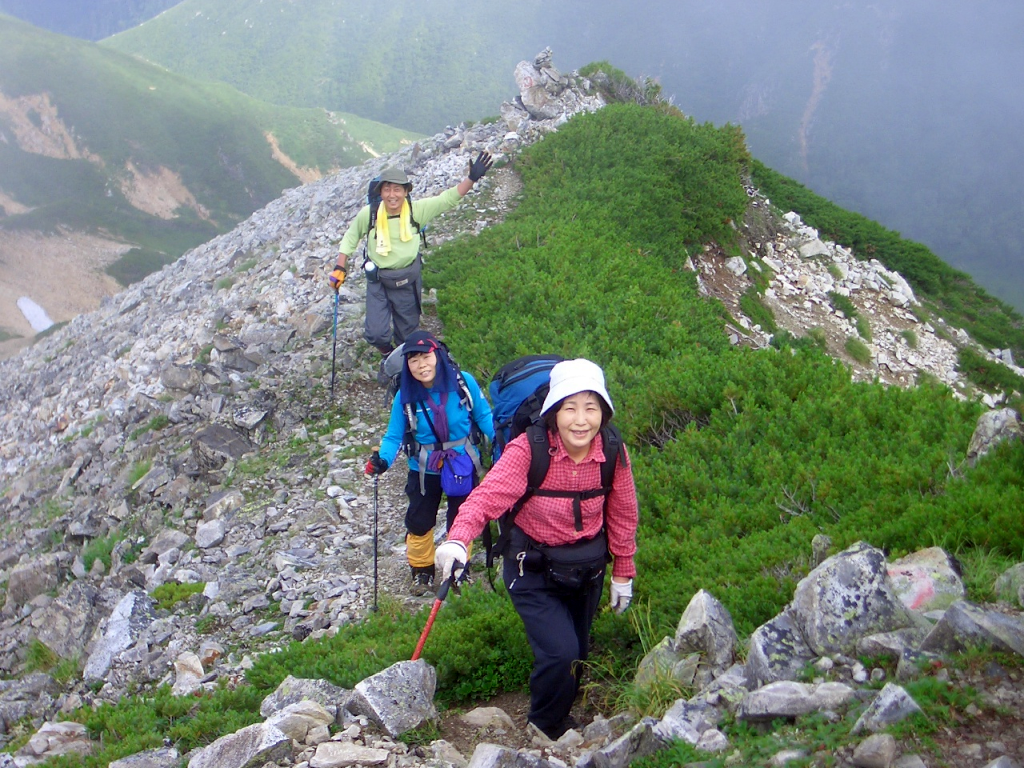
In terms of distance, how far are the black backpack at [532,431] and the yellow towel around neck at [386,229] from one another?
4.97m

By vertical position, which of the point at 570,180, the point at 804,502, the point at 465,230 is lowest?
the point at 804,502

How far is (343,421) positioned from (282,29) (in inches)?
8457

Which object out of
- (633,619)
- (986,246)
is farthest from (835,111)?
(633,619)

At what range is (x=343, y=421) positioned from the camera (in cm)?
1145

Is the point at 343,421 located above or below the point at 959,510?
below

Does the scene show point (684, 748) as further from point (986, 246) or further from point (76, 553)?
point (986, 246)

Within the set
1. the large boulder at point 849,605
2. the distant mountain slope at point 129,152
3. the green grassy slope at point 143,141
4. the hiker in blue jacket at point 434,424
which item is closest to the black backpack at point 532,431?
the hiker in blue jacket at point 434,424

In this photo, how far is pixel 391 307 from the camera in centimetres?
1082

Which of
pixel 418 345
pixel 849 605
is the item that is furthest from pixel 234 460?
pixel 849 605

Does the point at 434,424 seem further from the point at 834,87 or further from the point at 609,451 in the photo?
the point at 834,87

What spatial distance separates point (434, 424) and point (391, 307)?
14.8 feet

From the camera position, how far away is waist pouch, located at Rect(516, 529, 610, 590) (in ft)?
14.6

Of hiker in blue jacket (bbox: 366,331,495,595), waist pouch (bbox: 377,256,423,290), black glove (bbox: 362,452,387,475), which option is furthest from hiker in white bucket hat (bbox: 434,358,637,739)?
waist pouch (bbox: 377,256,423,290)

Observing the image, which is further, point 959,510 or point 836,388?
point 836,388
